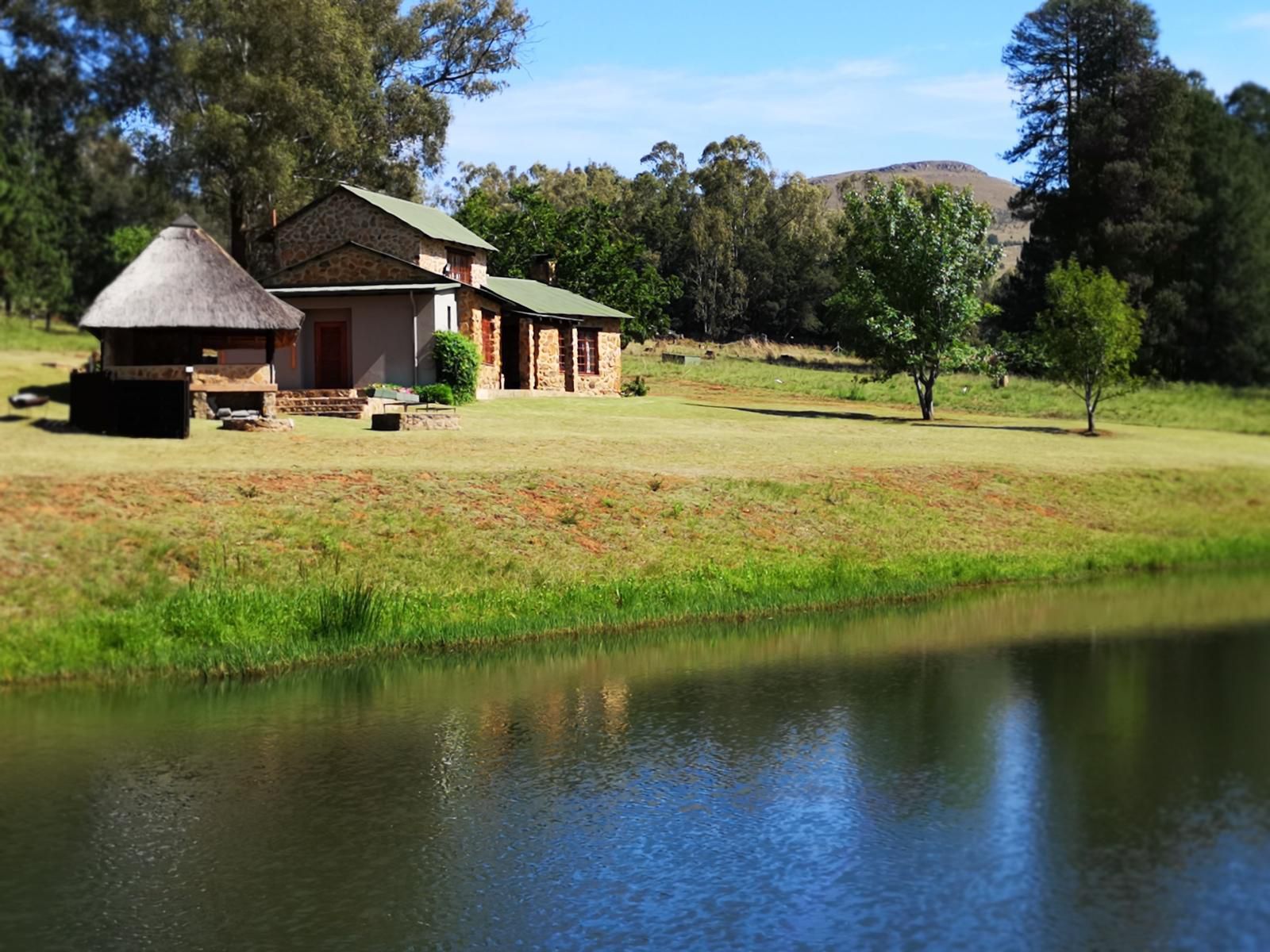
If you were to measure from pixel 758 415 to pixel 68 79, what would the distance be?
40915 millimetres

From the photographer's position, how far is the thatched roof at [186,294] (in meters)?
37.4

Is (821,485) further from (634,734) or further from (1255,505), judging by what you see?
(634,734)

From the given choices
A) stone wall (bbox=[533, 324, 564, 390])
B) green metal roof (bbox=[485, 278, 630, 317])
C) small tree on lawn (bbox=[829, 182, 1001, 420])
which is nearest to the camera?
small tree on lawn (bbox=[829, 182, 1001, 420])

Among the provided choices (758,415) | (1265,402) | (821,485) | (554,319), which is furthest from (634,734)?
(1265,402)

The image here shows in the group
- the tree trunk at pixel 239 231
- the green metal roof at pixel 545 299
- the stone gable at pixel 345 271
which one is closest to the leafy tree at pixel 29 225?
the tree trunk at pixel 239 231

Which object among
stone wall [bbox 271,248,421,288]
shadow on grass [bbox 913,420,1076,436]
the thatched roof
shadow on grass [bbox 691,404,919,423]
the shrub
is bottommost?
the shrub

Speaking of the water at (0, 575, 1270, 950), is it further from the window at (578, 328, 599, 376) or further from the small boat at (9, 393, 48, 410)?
the window at (578, 328, 599, 376)

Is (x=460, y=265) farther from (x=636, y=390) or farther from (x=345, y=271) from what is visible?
(x=636, y=390)

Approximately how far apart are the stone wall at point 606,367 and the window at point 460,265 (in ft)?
20.5

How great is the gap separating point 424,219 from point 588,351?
385 inches

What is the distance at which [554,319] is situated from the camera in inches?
2267

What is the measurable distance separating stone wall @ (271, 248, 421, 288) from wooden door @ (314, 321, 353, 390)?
6.21 ft

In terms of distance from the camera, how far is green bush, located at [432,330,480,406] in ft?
159

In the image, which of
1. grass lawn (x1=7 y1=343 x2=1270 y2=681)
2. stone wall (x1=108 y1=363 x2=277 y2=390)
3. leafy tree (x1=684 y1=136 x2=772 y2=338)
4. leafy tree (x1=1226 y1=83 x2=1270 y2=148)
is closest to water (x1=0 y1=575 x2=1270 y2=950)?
grass lawn (x1=7 y1=343 x2=1270 y2=681)
